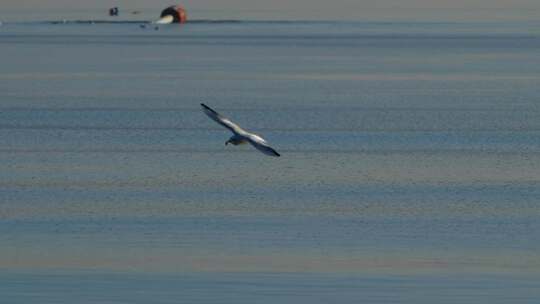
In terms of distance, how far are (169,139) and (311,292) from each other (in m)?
16.9

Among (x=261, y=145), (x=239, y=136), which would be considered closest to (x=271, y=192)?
(x=239, y=136)

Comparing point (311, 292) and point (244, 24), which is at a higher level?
point (244, 24)

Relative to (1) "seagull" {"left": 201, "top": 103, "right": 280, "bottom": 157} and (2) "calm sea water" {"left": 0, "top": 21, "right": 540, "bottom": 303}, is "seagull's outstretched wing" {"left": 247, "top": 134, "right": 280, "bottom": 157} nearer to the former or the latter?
(1) "seagull" {"left": 201, "top": 103, "right": 280, "bottom": 157}

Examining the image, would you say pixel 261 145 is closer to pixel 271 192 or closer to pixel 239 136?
pixel 239 136

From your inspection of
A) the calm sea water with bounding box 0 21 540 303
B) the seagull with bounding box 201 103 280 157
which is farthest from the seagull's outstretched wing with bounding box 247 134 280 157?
the calm sea water with bounding box 0 21 540 303

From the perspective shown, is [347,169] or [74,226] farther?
[347,169]

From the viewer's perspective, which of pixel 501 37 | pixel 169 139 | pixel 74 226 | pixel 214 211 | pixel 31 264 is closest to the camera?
pixel 31 264

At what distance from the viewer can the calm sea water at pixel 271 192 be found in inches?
654

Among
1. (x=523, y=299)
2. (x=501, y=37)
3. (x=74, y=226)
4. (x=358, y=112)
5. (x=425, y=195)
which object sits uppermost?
(x=501, y=37)

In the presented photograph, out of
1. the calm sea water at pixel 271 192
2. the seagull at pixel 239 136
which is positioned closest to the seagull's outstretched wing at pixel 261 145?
the seagull at pixel 239 136

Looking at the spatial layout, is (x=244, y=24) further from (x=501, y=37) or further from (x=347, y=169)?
(x=347, y=169)

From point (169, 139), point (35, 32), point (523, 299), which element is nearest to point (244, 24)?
point (35, 32)

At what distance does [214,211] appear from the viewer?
71.0ft

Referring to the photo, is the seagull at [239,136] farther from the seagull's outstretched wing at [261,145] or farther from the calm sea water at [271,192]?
the calm sea water at [271,192]
